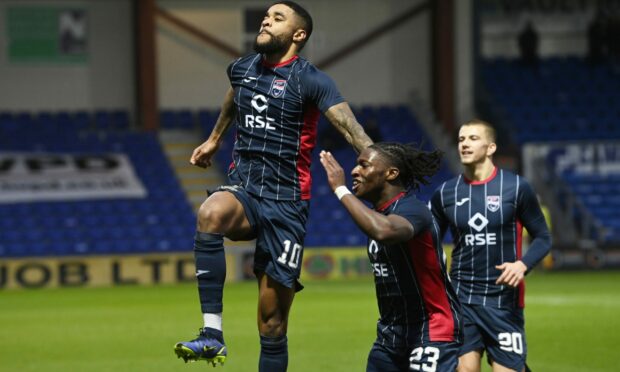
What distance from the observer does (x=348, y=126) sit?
6.31 m

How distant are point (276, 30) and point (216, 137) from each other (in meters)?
0.78

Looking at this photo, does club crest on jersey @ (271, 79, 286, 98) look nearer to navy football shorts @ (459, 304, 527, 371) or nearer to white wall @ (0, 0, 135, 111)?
navy football shorts @ (459, 304, 527, 371)

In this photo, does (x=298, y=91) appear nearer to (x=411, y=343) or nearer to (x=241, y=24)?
(x=411, y=343)

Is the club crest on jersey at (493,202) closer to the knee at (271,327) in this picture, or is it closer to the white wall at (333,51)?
the knee at (271,327)

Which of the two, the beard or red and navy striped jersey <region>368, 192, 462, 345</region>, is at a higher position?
the beard

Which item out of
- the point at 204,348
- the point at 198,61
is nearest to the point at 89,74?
the point at 198,61

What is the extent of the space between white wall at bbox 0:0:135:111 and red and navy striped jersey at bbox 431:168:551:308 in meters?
19.5

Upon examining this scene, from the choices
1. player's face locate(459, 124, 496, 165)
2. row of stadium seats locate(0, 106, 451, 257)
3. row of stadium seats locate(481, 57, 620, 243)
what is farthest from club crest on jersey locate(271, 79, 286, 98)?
row of stadium seats locate(481, 57, 620, 243)

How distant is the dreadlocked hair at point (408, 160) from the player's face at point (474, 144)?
119 cm

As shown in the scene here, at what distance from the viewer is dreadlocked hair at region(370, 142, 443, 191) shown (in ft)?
19.6

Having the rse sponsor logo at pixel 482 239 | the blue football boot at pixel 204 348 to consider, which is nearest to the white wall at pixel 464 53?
the rse sponsor logo at pixel 482 239

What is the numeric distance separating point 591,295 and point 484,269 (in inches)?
406

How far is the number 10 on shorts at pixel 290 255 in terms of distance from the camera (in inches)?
256

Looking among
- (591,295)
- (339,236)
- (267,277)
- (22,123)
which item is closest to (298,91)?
(267,277)
